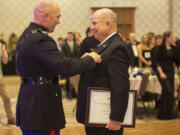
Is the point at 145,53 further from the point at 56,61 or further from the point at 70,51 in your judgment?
the point at 56,61

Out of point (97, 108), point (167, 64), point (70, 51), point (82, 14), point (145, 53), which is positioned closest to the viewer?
point (97, 108)

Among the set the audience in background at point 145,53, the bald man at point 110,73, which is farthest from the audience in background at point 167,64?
the bald man at point 110,73

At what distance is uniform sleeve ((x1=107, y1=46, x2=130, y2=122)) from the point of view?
2.19 meters

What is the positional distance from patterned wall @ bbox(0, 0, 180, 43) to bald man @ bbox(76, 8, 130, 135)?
10.9 metres

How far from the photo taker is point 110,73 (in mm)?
2213

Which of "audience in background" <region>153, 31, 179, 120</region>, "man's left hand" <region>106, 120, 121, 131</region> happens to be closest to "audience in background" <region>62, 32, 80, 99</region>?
"audience in background" <region>153, 31, 179, 120</region>

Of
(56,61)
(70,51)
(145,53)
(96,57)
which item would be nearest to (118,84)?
(96,57)

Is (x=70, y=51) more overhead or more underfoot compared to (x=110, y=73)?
more underfoot

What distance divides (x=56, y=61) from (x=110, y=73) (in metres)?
0.37

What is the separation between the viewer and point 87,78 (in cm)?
240

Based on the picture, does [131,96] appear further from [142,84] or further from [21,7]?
[21,7]

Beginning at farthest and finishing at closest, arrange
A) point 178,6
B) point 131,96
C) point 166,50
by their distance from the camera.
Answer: point 178,6
point 166,50
point 131,96

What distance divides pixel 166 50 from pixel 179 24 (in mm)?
8138

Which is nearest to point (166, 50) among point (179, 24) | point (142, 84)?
point (142, 84)
